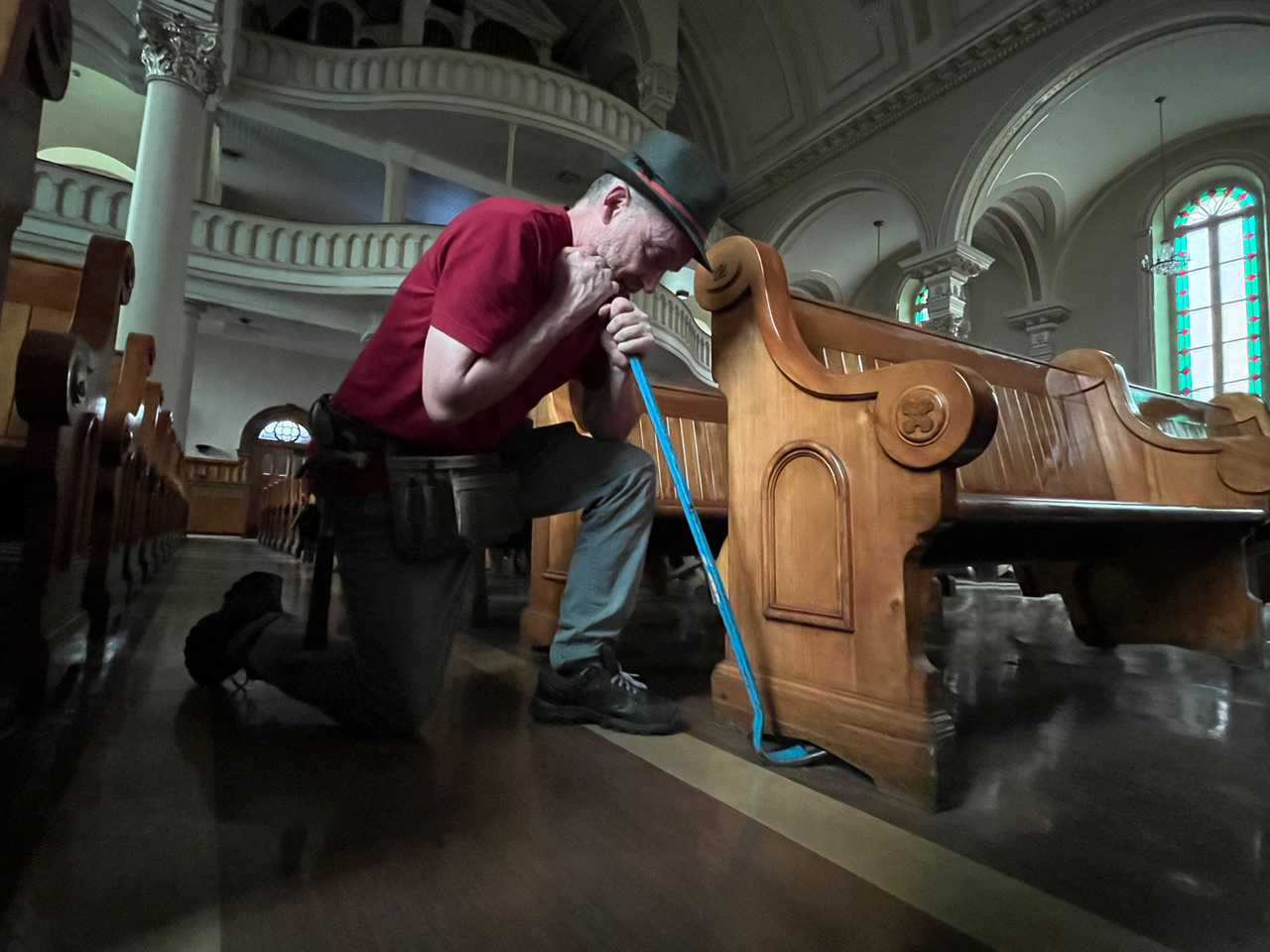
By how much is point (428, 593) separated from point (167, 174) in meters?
6.60

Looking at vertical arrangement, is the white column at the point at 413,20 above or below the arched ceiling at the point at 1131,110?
above

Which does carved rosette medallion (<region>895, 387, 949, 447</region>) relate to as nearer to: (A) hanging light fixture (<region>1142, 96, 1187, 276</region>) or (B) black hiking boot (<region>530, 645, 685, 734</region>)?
(B) black hiking boot (<region>530, 645, 685, 734</region>)

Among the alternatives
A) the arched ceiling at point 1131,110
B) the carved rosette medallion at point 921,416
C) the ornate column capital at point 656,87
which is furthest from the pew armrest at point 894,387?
the ornate column capital at point 656,87

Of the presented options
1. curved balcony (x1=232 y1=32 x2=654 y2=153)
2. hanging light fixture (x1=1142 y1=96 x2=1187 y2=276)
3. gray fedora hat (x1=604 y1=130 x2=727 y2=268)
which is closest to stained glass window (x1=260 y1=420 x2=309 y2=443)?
curved balcony (x1=232 y1=32 x2=654 y2=153)

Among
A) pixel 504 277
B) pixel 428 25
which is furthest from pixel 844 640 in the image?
pixel 428 25

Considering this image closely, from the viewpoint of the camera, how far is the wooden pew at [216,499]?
A: 9.27 metres

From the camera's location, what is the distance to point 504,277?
3.23 ft

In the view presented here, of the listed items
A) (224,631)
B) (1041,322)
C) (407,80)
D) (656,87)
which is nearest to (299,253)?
(407,80)

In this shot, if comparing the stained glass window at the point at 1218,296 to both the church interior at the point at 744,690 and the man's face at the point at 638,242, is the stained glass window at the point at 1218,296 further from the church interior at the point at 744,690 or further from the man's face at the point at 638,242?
the man's face at the point at 638,242

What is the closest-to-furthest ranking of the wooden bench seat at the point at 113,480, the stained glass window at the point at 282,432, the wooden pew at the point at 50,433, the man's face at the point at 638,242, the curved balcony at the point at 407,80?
1. the wooden pew at the point at 50,433
2. the man's face at the point at 638,242
3. the wooden bench seat at the point at 113,480
4. the curved balcony at the point at 407,80
5. the stained glass window at the point at 282,432

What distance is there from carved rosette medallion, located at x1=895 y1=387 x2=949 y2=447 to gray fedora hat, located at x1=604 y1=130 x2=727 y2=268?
16.1 inches

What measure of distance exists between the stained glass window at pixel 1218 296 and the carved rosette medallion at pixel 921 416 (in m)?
9.80

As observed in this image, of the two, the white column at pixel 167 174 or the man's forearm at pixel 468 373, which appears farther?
the white column at pixel 167 174

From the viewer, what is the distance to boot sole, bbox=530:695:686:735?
1156 mm
